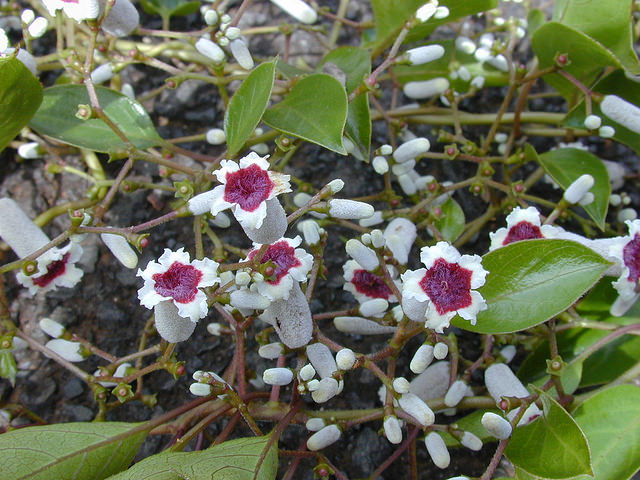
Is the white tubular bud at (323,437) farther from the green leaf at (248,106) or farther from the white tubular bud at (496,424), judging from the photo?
the green leaf at (248,106)

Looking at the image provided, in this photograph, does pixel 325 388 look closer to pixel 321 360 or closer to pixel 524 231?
pixel 321 360

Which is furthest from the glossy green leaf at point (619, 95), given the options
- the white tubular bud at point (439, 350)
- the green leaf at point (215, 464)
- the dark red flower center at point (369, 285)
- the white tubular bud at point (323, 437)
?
the green leaf at point (215, 464)

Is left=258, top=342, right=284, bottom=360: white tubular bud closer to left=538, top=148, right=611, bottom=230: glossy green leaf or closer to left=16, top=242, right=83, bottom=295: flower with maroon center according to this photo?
left=16, top=242, right=83, bottom=295: flower with maroon center

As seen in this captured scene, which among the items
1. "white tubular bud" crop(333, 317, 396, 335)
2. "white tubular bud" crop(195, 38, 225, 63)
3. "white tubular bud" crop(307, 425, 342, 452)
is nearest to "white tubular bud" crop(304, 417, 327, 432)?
"white tubular bud" crop(307, 425, 342, 452)

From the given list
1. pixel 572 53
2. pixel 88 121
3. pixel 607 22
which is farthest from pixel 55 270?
pixel 607 22

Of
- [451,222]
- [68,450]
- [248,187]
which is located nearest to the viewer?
[248,187]

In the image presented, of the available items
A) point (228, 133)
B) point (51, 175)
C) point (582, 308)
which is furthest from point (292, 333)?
point (51, 175)

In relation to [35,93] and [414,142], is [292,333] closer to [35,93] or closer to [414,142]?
[414,142]
